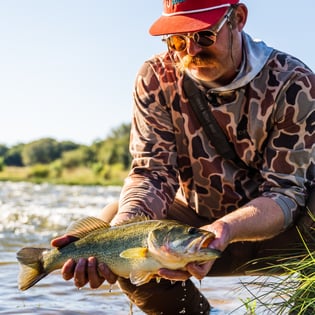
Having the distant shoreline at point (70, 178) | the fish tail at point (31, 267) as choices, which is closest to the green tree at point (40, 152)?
the distant shoreline at point (70, 178)

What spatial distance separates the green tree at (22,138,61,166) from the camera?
9000cm

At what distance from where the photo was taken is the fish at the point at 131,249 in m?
3.66

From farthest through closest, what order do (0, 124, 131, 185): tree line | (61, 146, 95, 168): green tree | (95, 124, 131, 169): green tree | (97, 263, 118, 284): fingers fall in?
(61, 146, 95, 168): green tree
(95, 124, 131, 169): green tree
(0, 124, 131, 185): tree line
(97, 263, 118, 284): fingers

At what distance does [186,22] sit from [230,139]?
80 centimetres

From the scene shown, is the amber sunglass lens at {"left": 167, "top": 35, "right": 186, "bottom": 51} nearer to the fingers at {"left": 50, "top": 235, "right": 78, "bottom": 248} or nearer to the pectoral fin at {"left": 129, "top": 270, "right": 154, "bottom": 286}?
the fingers at {"left": 50, "top": 235, "right": 78, "bottom": 248}

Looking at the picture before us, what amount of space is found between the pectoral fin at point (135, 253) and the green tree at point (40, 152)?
276 feet

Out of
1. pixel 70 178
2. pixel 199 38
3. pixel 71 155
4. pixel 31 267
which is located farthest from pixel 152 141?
pixel 71 155

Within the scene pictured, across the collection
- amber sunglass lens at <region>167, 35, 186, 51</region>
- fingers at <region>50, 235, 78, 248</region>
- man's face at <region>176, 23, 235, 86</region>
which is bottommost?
fingers at <region>50, 235, 78, 248</region>

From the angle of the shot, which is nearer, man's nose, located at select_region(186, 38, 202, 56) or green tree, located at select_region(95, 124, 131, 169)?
man's nose, located at select_region(186, 38, 202, 56)

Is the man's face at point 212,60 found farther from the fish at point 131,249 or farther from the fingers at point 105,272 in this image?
the fingers at point 105,272

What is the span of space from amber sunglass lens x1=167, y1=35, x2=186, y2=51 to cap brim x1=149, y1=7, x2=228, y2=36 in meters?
0.08

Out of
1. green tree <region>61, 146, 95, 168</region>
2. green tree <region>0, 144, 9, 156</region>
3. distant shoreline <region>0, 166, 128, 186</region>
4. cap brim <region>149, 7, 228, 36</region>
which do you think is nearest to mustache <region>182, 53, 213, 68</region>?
cap brim <region>149, 7, 228, 36</region>

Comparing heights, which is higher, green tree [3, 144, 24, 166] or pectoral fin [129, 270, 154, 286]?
pectoral fin [129, 270, 154, 286]

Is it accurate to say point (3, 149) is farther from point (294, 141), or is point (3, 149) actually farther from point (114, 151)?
point (294, 141)
